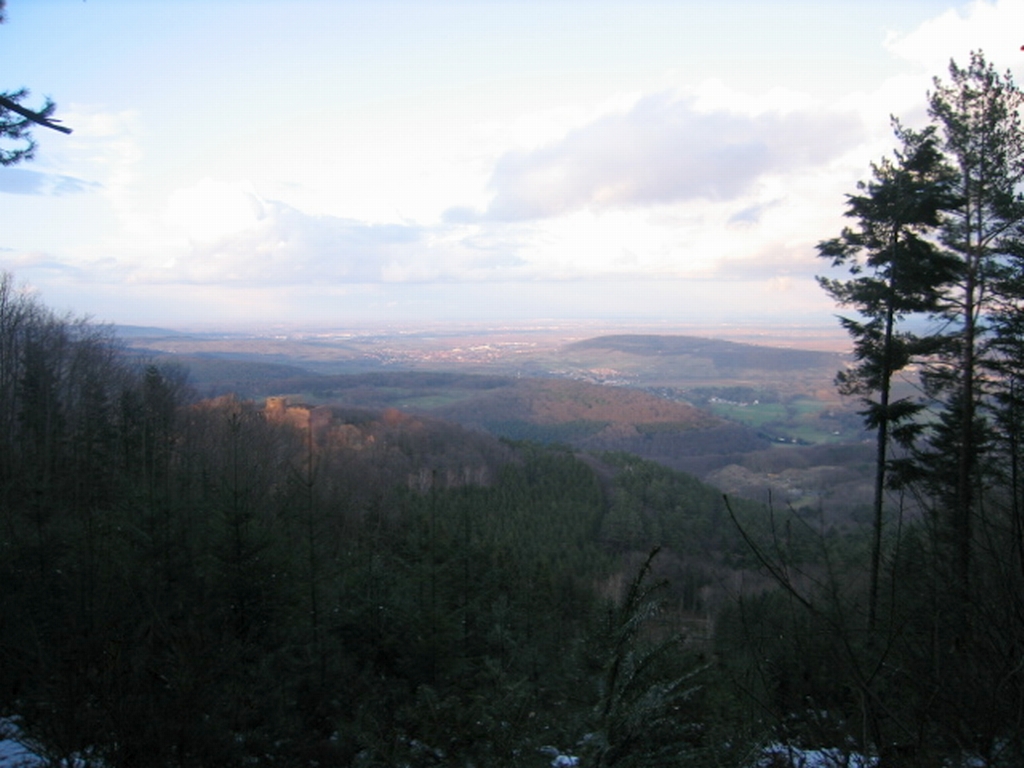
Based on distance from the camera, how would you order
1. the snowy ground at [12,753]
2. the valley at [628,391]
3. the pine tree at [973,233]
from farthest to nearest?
the valley at [628,391] → the pine tree at [973,233] → the snowy ground at [12,753]

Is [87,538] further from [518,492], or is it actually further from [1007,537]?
[518,492]

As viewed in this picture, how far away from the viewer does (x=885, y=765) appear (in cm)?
222

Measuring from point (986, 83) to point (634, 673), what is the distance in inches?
477

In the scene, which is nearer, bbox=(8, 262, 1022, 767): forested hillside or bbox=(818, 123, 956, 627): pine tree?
bbox=(8, 262, 1022, 767): forested hillside

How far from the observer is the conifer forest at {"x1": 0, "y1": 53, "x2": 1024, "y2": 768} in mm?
2604

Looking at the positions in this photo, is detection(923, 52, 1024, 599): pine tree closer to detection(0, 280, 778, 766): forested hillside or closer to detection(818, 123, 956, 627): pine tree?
detection(818, 123, 956, 627): pine tree

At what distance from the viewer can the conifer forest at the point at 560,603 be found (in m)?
2.60

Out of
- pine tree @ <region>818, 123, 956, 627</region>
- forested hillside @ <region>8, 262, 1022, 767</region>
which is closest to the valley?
pine tree @ <region>818, 123, 956, 627</region>

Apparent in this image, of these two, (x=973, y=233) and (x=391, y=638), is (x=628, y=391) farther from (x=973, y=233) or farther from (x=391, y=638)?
(x=391, y=638)

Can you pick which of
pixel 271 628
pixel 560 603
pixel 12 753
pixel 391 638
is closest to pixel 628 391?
pixel 560 603

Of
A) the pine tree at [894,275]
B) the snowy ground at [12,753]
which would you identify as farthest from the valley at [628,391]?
the snowy ground at [12,753]

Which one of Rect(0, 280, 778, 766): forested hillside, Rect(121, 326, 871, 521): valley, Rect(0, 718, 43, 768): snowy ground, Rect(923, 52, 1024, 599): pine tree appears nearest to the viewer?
Rect(0, 280, 778, 766): forested hillside

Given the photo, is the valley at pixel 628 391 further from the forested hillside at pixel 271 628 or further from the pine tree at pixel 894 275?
the forested hillside at pixel 271 628

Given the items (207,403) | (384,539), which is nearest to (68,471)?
(384,539)
